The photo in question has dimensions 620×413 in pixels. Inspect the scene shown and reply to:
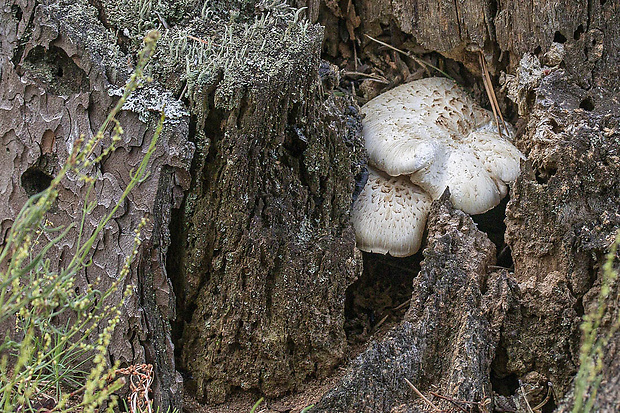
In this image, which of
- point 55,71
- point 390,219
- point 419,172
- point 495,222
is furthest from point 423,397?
point 55,71

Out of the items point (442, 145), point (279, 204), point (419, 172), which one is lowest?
point (279, 204)

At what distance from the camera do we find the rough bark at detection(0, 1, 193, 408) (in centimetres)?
246

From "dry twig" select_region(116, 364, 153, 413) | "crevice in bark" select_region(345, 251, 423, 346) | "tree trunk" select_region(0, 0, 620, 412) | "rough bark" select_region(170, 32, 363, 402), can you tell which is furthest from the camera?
"crevice in bark" select_region(345, 251, 423, 346)

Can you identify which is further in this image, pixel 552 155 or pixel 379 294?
pixel 379 294

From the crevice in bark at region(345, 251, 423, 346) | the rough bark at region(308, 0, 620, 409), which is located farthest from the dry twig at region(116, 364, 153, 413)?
the rough bark at region(308, 0, 620, 409)

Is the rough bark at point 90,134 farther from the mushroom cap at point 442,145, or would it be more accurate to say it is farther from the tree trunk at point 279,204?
the mushroom cap at point 442,145

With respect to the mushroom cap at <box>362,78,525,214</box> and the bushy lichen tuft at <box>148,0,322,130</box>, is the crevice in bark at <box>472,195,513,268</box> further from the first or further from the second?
the bushy lichen tuft at <box>148,0,322,130</box>

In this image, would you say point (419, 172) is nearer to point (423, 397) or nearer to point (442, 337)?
point (442, 337)

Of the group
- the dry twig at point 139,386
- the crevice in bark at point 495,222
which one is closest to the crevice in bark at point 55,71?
the dry twig at point 139,386

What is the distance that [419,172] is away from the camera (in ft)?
10.1

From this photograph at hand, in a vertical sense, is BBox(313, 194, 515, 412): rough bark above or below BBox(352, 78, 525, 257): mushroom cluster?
below

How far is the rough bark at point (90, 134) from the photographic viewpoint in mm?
2463

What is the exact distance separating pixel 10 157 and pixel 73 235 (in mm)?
426

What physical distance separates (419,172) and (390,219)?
284 millimetres
